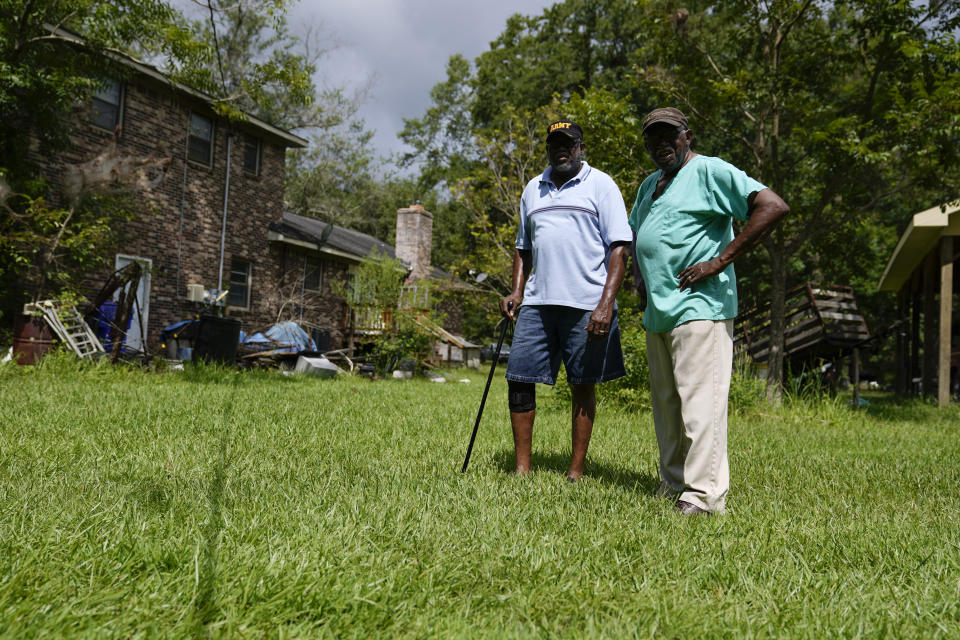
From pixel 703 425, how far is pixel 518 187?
15039 millimetres

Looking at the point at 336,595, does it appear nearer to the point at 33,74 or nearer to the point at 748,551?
the point at 748,551

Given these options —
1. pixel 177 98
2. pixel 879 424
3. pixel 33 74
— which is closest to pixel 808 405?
pixel 879 424

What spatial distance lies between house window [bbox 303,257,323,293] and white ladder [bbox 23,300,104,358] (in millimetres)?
9217

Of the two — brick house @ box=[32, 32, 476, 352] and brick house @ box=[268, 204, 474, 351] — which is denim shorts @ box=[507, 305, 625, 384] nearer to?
brick house @ box=[32, 32, 476, 352]

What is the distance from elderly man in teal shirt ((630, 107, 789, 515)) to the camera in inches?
123

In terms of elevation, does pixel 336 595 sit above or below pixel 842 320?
below

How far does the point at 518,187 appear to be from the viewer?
17625mm

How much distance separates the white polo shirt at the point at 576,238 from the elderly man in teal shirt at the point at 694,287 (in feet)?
1.27

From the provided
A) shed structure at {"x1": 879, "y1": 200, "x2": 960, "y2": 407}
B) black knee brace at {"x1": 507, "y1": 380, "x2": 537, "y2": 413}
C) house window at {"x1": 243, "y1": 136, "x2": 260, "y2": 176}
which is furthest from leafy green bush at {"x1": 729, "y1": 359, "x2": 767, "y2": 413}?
house window at {"x1": 243, "y1": 136, "x2": 260, "y2": 176}

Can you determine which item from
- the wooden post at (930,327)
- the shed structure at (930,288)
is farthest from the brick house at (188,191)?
the wooden post at (930,327)

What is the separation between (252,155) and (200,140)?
196cm

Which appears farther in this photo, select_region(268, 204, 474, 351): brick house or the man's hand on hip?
select_region(268, 204, 474, 351): brick house

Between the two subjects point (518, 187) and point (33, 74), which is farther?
point (518, 187)

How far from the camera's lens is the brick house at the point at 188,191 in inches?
545
